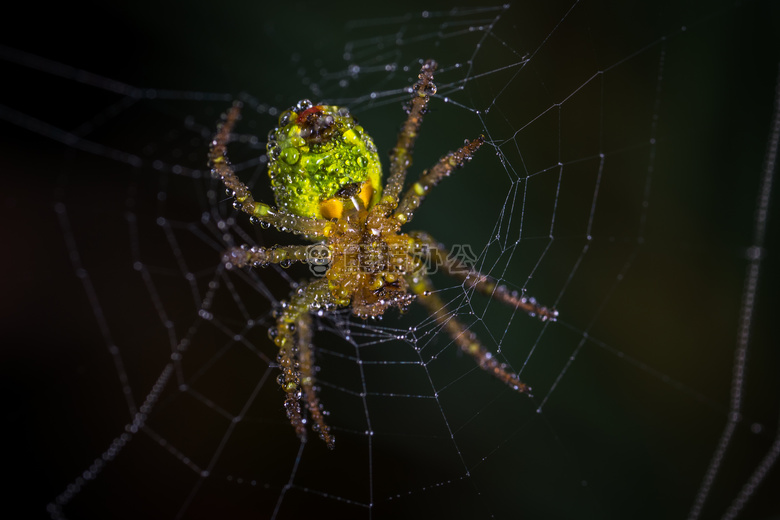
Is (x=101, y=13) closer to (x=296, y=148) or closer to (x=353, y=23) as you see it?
(x=353, y=23)

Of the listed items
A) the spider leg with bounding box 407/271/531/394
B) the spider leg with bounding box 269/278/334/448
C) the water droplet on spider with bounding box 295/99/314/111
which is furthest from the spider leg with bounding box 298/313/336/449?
the water droplet on spider with bounding box 295/99/314/111

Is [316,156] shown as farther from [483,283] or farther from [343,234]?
[483,283]

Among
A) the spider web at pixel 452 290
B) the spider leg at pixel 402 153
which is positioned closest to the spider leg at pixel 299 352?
the spider web at pixel 452 290

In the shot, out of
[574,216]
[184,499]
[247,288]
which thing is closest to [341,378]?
[247,288]

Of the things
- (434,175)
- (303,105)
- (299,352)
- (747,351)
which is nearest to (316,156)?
(303,105)

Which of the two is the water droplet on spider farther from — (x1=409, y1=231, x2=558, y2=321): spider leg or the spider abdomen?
(x1=409, y1=231, x2=558, y2=321): spider leg

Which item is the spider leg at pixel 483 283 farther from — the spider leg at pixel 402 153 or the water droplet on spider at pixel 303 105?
the water droplet on spider at pixel 303 105
